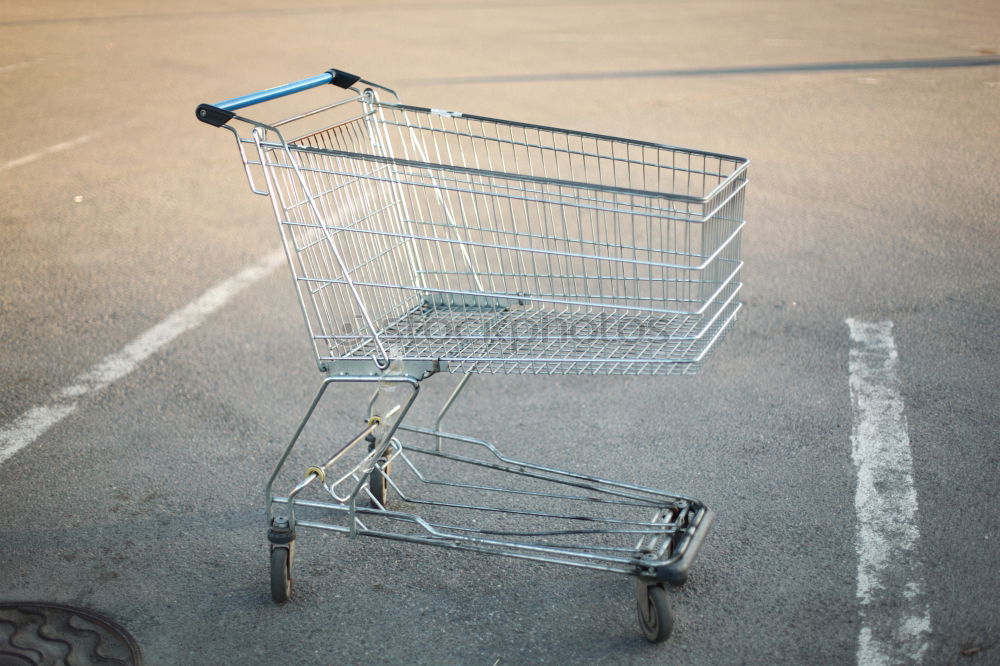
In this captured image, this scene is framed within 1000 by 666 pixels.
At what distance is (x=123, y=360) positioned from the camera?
4801mm

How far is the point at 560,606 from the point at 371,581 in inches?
25.8

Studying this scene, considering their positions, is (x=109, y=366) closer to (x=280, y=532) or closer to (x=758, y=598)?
(x=280, y=532)

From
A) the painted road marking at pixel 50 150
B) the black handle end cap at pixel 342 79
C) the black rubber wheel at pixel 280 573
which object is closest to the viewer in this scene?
the black rubber wheel at pixel 280 573

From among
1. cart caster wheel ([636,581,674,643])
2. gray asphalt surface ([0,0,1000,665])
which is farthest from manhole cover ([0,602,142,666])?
cart caster wheel ([636,581,674,643])

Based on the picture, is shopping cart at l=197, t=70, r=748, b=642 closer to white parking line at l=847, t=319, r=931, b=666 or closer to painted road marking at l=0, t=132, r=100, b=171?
white parking line at l=847, t=319, r=931, b=666

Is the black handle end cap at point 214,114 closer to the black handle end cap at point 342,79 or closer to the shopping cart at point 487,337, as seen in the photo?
the shopping cart at point 487,337

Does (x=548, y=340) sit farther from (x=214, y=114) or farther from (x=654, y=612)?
(x=214, y=114)

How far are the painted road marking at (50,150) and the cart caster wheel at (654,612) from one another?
6.98 meters

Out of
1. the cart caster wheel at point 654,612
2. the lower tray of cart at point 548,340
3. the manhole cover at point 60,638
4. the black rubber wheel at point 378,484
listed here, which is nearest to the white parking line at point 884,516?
the cart caster wheel at point 654,612

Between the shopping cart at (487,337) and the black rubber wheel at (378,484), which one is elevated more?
the shopping cart at (487,337)

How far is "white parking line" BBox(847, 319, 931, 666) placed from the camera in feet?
9.36

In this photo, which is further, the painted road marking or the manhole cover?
the painted road marking

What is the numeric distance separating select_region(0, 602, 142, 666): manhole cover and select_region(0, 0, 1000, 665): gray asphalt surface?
66 mm

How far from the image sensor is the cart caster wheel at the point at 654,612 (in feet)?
9.23
